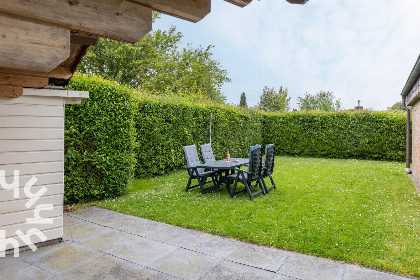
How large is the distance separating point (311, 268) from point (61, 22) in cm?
304

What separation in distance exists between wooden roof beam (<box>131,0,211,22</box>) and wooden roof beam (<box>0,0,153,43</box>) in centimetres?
4

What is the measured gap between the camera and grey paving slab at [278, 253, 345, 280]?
278 cm

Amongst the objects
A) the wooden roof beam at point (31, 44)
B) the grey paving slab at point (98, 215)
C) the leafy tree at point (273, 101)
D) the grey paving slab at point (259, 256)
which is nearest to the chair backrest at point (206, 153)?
the grey paving slab at point (98, 215)

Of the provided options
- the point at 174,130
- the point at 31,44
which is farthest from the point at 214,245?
the point at 174,130

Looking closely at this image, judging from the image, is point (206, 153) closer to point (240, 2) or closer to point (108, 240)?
point (108, 240)

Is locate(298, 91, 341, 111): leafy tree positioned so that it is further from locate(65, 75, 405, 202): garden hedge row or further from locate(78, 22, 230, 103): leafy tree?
locate(65, 75, 405, 202): garden hedge row

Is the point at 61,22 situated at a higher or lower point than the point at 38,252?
higher

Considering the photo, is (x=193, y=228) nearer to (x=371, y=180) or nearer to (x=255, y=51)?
(x=371, y=180)

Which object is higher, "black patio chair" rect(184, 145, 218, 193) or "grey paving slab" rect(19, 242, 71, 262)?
"black patio chair" rect(184, 145, 218, 193)

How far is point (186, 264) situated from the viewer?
9.96ft

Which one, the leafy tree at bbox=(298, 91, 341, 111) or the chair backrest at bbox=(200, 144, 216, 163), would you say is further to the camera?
the leafy tree at bbox=(298, 91, 341, 111)

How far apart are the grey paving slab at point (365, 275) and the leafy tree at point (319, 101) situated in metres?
28.0

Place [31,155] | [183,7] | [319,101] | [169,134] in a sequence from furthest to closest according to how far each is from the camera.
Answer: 1. [319,101]
2. [169,134]
3. [31,155]
4. [183,7]

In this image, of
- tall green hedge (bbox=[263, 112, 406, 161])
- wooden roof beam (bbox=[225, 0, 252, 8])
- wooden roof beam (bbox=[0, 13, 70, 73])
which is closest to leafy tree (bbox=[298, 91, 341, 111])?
tall green hedge (bbox=[263, 112, 406, 161])
